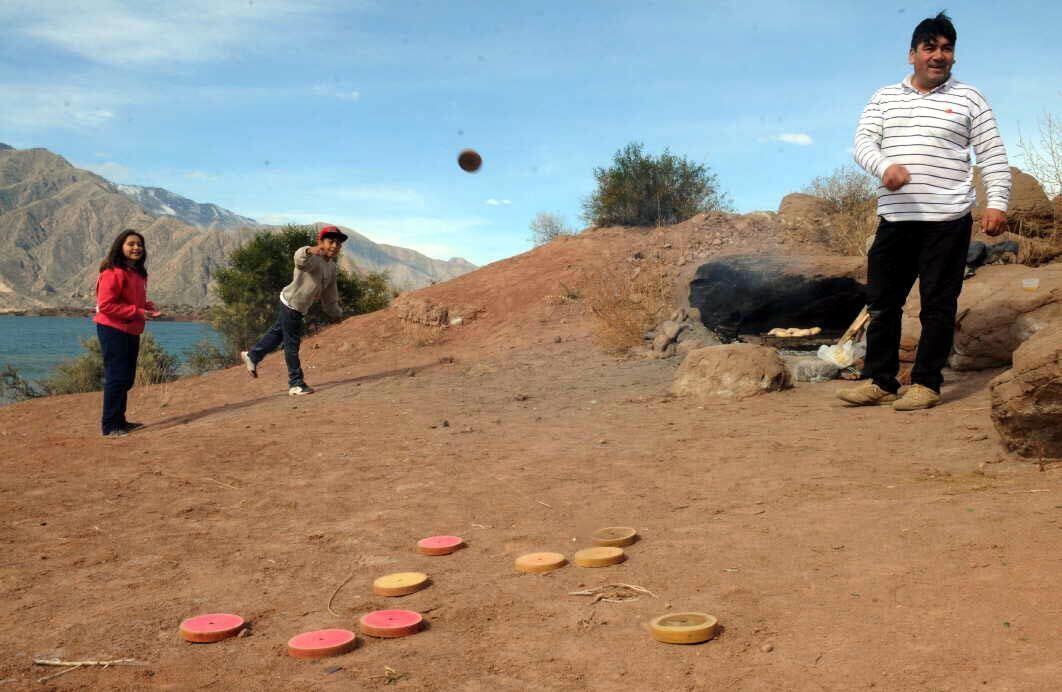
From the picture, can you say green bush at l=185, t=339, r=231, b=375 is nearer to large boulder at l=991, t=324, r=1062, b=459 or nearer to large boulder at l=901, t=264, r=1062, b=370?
large boulder at l=901, t=264, r=1062, b=370

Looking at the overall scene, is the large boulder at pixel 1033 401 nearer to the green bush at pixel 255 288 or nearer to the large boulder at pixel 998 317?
the large boulder at pixel 998 317

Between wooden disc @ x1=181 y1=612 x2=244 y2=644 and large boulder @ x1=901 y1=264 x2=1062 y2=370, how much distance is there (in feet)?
17.6

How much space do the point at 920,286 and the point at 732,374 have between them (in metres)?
2.04

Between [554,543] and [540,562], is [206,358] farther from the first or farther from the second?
[540,562]

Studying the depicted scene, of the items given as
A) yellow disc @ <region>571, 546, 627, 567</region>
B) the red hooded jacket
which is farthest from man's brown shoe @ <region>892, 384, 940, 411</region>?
the red hooded jacket

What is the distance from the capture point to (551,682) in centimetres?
224

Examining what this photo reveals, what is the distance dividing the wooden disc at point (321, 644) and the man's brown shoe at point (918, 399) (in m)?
4.04

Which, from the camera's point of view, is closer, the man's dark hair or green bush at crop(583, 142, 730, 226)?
the man's dark hair

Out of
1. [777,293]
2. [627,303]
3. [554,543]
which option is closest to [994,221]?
[554,543]

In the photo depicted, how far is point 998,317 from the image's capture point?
6.09 m

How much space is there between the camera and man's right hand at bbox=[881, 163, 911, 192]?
15.8 feet

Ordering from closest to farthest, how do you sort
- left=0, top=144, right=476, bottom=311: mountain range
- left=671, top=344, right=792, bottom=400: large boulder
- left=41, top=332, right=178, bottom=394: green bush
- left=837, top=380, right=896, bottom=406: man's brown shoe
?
left=837, top=380, right=896, bottom=406: man's brown shoe, left=671, top=344, right=792, bottom=400: large boulder, left=41, top=332, right=178, bottom=394: green bush, left=0, top=144, right=476, bottom=311: mountain range

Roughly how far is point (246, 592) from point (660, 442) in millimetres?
3068

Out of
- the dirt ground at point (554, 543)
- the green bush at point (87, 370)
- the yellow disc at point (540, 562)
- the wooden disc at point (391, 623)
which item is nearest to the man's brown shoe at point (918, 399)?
the dirt ground at point (554, 543)
